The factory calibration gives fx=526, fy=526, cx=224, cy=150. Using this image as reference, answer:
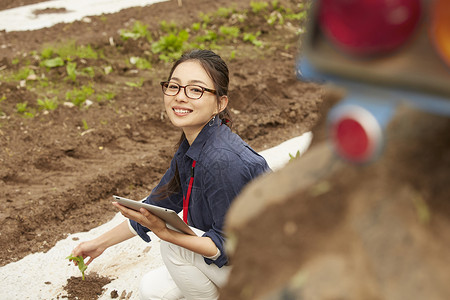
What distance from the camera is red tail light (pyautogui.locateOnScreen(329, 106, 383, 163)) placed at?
905 millimetres

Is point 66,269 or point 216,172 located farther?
point 66,269

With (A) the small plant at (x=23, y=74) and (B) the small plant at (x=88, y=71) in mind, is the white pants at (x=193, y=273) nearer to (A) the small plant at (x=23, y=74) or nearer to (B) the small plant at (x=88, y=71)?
(B) the small plant at (x=88, y=71)

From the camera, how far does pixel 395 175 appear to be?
3.28 ft

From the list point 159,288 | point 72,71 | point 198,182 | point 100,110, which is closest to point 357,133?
point 198,182

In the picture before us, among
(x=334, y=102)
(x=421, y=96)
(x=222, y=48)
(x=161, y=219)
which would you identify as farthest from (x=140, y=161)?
(x=421, y=96)

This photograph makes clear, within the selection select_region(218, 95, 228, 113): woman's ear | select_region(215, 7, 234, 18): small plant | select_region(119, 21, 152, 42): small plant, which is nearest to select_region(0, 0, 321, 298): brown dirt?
select_region(119, 21, 152, 42): small plant

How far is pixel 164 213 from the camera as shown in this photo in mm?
2494

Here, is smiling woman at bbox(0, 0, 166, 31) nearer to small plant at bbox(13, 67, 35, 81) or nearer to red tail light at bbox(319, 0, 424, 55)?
small plant at bbox(13, 67, 35, 81)

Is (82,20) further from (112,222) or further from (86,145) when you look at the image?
(112,222)

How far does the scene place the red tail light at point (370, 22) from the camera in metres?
0.82

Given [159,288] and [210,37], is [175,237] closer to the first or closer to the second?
[159,288]

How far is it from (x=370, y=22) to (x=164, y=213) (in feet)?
5.96

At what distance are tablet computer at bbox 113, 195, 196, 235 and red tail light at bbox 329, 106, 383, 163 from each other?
1.61 meters

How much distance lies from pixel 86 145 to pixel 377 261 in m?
4.95
